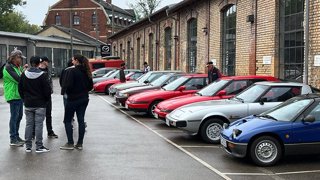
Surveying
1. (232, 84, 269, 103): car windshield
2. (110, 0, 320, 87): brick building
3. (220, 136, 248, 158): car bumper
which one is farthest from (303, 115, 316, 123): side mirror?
(110, 0, 320, 87): brick building

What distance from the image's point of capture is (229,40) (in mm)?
21125

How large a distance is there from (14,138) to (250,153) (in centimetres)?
474

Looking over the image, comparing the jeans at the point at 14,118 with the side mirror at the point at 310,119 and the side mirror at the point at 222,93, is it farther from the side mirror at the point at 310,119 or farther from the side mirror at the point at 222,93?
the side mirror at the point at 310,119

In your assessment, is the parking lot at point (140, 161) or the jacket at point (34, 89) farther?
the jacket at point (34, 89)

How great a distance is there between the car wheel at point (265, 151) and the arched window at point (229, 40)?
41.4 feet

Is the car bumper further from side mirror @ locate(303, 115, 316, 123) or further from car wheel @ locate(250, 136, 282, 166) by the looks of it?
side mirror @ locate(303, 115, 316, 123)

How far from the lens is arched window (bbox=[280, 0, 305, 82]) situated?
15320 mm

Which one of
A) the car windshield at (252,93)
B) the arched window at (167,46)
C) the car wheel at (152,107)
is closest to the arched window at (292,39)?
the car wheel at (152,107)

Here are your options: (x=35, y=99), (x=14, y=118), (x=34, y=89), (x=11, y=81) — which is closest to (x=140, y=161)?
(x=35, y=99)

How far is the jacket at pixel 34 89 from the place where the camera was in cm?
892

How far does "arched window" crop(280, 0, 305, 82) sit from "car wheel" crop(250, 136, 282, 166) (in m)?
7.72

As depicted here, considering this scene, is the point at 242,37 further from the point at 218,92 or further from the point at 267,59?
the point at 218,92

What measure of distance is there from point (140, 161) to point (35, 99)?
2392mm

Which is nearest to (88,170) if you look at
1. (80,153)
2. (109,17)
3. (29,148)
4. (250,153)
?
(80,153)
